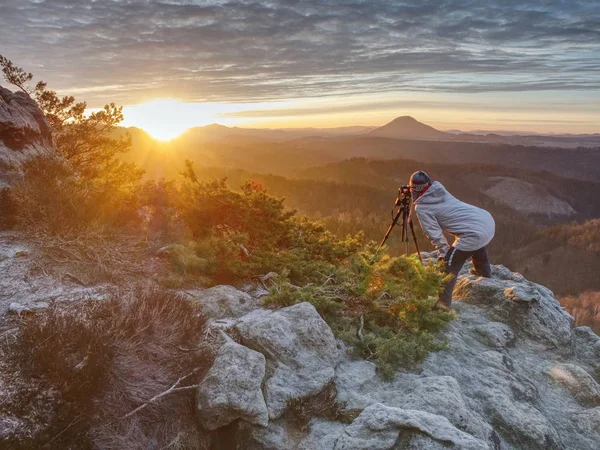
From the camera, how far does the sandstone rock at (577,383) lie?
5.61 metres

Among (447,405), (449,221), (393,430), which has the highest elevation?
(449,221)

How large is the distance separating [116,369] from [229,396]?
1.05m

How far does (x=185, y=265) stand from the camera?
6.72m

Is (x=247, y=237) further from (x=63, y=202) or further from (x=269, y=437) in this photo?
(x=269, y=437)

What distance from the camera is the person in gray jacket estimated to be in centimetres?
689

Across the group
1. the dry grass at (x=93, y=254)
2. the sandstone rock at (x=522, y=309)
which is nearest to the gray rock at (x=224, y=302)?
the dry grass at (x=93, y=254)

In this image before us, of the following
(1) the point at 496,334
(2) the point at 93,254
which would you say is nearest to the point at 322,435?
(1) the point at 496,334

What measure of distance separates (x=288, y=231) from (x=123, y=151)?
7023 millimetres

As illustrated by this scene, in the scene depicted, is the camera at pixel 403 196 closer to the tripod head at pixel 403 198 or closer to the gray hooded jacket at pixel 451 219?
the tripod head at pixel 403 198

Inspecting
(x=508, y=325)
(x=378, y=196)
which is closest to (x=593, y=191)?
(x=378, y=196)

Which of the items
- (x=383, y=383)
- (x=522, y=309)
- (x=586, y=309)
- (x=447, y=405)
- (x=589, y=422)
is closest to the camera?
(x=447, y=405)

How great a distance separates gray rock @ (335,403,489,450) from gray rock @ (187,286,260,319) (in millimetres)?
2485

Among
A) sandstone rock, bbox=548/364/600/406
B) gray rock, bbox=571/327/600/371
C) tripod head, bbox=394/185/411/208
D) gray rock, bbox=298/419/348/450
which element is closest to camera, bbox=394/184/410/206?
tripod head, bbox=394/185/411/208

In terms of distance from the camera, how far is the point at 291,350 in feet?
15.4
